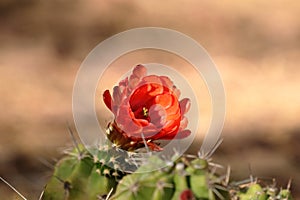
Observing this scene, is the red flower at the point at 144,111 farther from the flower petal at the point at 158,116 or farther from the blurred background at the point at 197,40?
the blurred background at the point at 197,40

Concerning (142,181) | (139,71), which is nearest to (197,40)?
(139,71)

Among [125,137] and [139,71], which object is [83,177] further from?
[139,71]

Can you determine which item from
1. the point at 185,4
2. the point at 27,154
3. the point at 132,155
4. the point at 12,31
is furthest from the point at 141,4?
the point at 132,155

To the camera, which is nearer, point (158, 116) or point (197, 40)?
point (158, 116)

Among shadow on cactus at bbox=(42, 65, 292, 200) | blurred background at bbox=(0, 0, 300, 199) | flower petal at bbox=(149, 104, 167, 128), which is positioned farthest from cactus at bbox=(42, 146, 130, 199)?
blurred background at bbox=(0, 0, 300, 199)

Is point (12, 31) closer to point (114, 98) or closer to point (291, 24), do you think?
point (291, 24)

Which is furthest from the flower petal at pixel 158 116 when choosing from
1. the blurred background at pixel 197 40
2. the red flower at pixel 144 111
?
the blurred background at pixel 197 40
